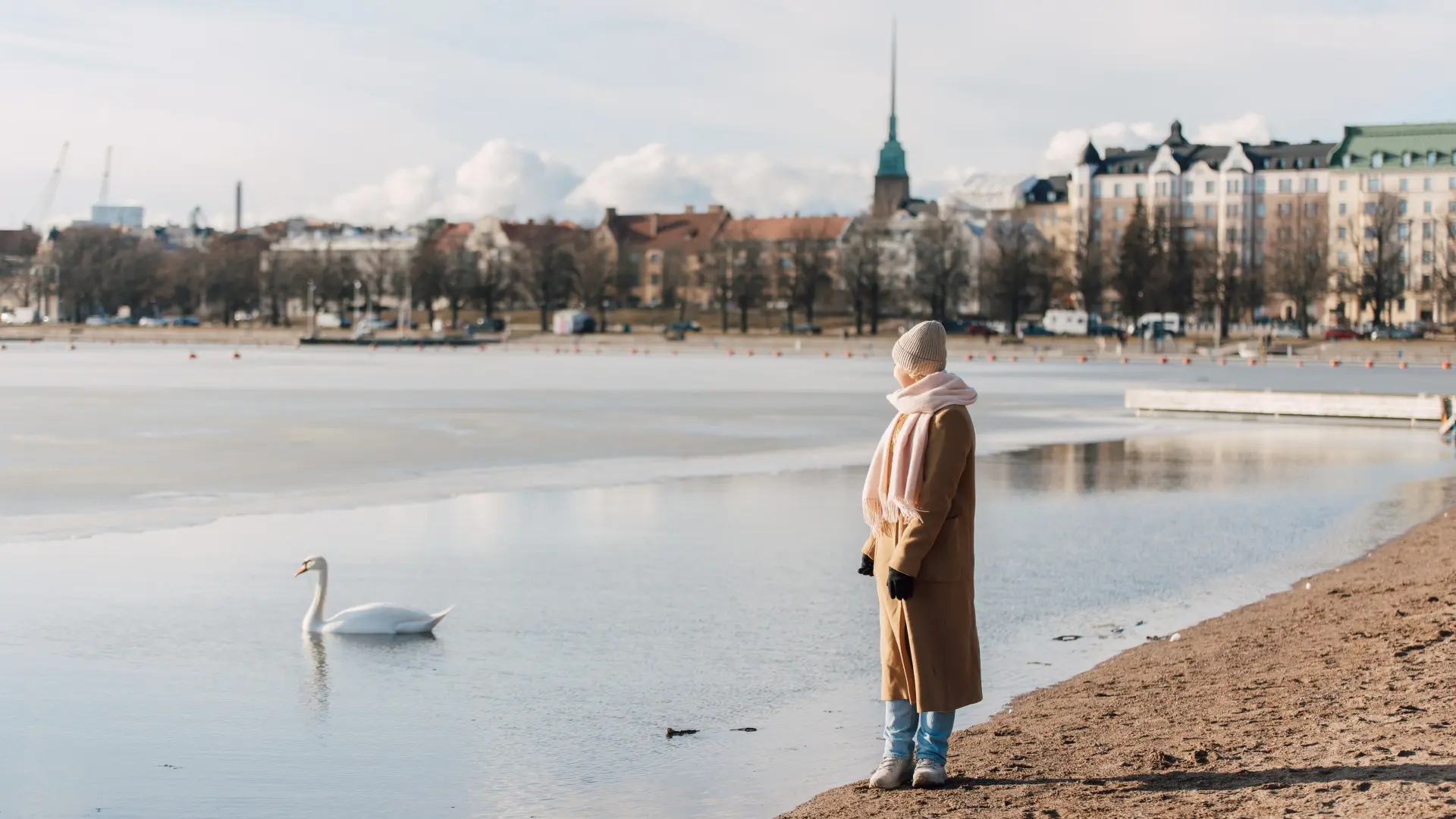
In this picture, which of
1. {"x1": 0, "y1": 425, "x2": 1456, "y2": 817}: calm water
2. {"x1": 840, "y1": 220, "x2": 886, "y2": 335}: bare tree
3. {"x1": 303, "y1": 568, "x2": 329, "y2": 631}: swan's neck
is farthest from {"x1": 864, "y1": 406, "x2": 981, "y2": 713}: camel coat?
{"x1": 840, "y1": 220, "x2": 886, "y2": 335}: bare tree

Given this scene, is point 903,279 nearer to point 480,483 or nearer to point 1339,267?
point 1339,267

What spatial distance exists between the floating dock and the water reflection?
1.87 metres

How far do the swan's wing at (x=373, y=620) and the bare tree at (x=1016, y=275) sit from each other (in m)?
108

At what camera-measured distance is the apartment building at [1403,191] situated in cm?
14275

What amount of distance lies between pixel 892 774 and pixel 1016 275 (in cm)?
11455

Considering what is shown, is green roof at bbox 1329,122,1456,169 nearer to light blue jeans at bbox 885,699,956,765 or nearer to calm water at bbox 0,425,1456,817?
calm water at bbox 0,425,1456,817

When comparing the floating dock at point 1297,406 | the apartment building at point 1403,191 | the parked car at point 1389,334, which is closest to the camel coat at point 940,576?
the floating dock at point 1297,406

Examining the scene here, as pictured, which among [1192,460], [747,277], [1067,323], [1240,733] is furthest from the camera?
[747,277]

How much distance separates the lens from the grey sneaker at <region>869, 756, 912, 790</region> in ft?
25.7

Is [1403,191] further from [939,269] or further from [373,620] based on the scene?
[373,620]

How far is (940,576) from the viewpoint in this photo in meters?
7.33

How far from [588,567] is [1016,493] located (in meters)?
8.43

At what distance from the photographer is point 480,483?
2300 centimetres

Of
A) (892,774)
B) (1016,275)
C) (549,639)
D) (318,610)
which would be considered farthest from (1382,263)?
(892,774)
